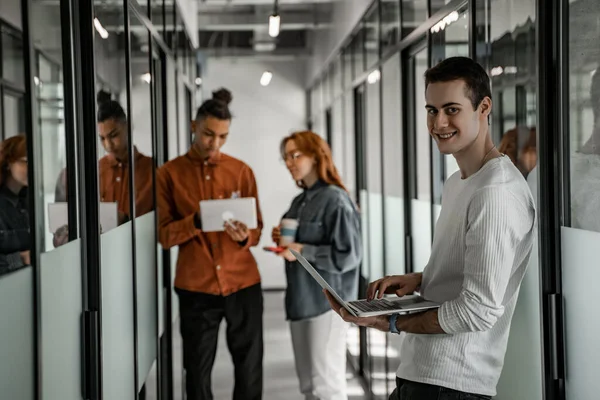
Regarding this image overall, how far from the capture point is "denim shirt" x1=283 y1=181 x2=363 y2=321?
3.72 meters

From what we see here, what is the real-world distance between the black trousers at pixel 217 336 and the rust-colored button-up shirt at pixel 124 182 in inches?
19.1

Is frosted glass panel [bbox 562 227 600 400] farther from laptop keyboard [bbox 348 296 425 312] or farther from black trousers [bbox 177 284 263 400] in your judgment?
black trousers [bbox 177 284 263 400]

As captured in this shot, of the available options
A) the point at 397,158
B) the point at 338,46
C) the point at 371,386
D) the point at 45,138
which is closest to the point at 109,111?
the point at 45,138

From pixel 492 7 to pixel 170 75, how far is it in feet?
8.84

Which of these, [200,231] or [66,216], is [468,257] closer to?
[66,216]

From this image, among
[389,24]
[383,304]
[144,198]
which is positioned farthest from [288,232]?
[383,304]

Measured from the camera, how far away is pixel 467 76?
1.87 meters

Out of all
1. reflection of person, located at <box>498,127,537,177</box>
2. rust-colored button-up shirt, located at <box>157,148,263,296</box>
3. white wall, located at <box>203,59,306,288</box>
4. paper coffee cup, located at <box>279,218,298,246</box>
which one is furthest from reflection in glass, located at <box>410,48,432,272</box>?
white wall, located at <box>203,59,306,288</box>

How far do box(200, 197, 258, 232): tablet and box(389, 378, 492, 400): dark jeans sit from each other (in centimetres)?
167

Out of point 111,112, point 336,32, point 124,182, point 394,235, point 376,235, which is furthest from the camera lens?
point 336,32

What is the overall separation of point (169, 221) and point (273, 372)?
2758 millimetres

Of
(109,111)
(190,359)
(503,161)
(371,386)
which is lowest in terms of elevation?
(371,386)

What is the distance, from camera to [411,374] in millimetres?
1988

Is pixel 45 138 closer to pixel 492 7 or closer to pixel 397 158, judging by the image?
pixel 492 7
